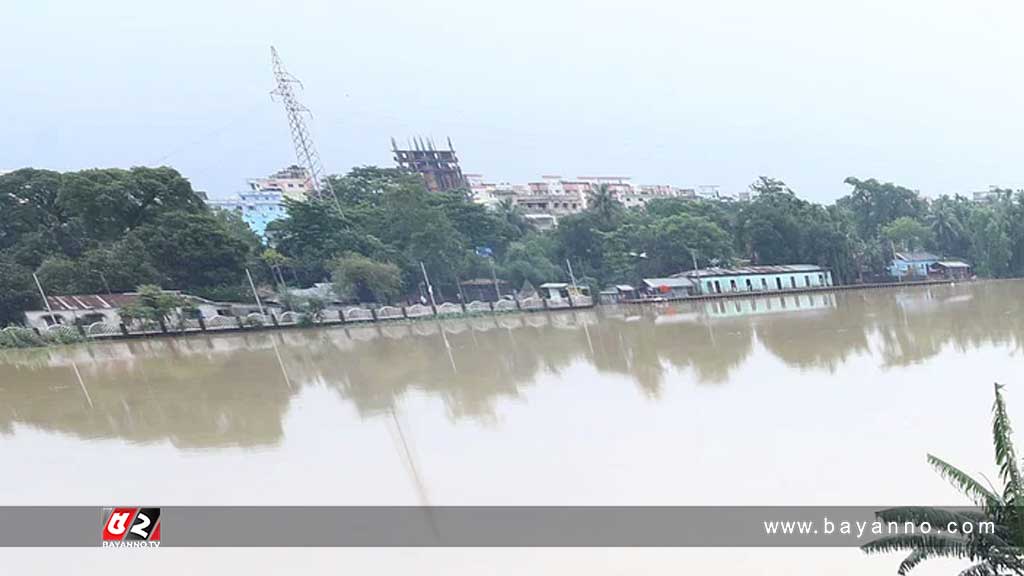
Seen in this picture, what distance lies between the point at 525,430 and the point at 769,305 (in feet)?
60.4

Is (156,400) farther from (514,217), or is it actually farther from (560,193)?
(560,193)

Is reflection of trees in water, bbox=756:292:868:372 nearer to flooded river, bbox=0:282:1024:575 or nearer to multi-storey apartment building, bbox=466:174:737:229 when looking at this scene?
flooded river, bbox=0:282:1024:575

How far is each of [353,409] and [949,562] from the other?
25.2 ft

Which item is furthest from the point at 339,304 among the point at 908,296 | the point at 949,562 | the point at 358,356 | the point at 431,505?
the point at 908,296

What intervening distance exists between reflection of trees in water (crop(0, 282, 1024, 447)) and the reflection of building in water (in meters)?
0.78

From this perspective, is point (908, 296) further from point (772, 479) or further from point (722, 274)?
point (772, 479)

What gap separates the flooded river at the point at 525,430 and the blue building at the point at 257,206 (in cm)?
2275

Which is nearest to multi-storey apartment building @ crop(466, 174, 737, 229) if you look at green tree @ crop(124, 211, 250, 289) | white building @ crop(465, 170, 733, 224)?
white building @ crop(465, 170, 733, 224)

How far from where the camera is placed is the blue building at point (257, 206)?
36438 mm

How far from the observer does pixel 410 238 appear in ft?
86.1

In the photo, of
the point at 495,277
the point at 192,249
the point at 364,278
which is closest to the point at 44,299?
the point at 192,249

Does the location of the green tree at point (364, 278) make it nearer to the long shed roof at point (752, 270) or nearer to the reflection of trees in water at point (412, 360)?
the reflection of trees in water at point (412, 360)

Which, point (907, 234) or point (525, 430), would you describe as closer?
point (525, 430)

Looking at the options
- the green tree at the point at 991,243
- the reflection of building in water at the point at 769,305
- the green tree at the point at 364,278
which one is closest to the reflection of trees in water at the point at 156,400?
the green tree at the point at 364,278
